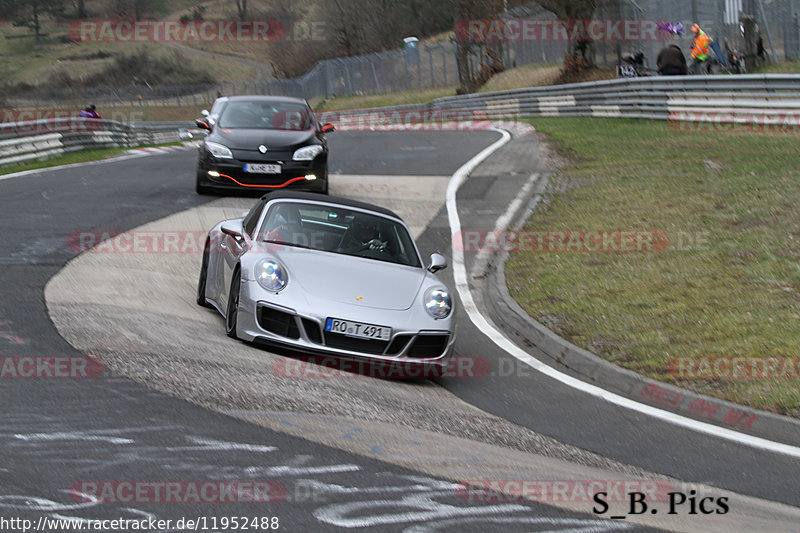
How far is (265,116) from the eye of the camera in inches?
635

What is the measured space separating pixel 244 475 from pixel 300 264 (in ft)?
11.2

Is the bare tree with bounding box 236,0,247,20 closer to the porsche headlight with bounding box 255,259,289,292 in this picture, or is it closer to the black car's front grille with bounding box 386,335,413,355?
the porsche headlight with bounding box 255,259,289,292

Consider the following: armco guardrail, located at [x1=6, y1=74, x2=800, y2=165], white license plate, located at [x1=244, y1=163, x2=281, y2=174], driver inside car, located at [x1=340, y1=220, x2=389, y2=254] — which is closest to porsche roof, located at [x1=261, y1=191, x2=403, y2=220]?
driver inside car, located at [x1=340, y1=220, x2=389, y2=254]

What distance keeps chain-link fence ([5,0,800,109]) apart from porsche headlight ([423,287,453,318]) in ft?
73.0

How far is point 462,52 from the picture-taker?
167ft

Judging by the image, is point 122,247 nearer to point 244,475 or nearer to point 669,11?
point 244,475

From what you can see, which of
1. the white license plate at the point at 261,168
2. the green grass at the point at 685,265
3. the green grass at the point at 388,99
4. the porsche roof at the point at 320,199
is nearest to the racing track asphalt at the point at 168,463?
the porsche roof at the point at 320,199

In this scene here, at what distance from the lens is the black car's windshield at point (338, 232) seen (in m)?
8.53

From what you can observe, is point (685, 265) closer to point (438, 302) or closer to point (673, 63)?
point (438, 302)

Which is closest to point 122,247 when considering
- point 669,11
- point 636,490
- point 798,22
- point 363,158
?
point 636,490

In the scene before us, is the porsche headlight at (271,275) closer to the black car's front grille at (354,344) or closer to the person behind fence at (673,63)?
the black car's front grille at (354,344)

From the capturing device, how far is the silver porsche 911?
732 centimetres

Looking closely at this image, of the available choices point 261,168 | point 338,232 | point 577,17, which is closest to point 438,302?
point 338,232

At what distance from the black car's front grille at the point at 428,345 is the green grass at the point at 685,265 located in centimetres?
174
